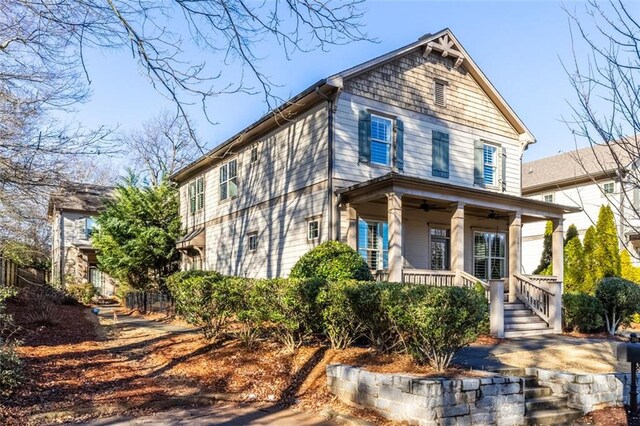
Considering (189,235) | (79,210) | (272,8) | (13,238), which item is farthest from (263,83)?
(79,210)

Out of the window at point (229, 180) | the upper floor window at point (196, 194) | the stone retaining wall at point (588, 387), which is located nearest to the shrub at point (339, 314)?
the stone retaining wall at point (588, 387)

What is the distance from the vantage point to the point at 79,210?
31547 millimetres

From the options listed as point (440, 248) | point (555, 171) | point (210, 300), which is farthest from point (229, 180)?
point (555, 171)

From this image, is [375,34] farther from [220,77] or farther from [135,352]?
[135,352]

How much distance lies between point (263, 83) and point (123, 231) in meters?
17.2

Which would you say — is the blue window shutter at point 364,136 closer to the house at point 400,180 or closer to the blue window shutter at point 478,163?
the house at point 400,180

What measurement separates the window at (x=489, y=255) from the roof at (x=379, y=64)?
3.55 meters

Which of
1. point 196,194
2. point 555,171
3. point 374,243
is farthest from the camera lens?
point 555,171

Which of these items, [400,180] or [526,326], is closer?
[400,180]

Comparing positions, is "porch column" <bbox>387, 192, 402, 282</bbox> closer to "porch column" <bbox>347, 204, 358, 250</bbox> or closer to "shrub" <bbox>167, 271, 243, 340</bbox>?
"porch column" <bbox>347, 204, 358, 250</bbox>

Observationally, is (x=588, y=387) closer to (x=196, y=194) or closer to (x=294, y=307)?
(x=294, y=307)

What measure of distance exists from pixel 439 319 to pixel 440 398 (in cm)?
104

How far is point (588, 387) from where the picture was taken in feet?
22.3

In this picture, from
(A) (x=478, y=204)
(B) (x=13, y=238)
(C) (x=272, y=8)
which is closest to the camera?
(C) (x=272, y=8)
